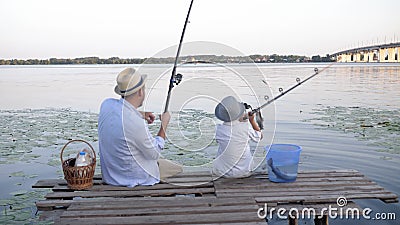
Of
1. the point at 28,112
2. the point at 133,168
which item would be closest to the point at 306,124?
the point at 133,168

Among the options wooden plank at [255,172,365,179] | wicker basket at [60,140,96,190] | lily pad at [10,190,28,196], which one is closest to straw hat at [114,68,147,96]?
wicker basket at [60,140,96,190]

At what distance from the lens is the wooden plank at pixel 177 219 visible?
113 inches

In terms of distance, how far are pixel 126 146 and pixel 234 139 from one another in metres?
0.97

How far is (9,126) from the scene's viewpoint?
30.9ft

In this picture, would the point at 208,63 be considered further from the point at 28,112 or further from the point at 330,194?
the point at 28,112

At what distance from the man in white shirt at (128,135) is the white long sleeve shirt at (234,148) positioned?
1.86 feet

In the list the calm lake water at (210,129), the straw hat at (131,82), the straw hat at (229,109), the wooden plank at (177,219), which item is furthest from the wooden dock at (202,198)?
the straw hat at (131,82)

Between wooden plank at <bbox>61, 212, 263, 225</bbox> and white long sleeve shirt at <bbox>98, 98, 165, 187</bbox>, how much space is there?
25.5 inches

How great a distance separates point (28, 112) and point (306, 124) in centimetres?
763

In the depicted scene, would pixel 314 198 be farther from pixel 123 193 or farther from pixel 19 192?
pixel 19 192

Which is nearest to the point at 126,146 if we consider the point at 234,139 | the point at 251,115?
the point at 234,139

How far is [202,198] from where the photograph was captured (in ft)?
11.1

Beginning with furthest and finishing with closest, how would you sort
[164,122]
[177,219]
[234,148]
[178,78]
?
[234,148], [178,78], [164,122], [177,219]

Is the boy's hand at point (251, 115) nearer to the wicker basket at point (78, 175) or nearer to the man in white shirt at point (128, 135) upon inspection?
the man in white shirt at point (128, 135)
